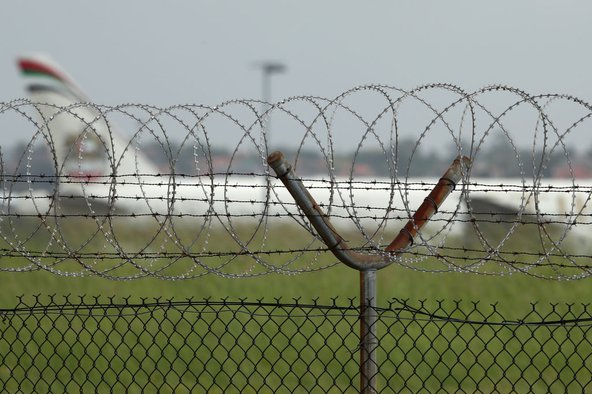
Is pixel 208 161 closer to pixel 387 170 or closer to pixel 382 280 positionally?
pixel 387 170

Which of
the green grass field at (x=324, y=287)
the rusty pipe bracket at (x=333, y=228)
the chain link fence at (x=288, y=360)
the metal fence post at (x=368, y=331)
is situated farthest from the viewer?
the green grass field at (x=324, y=287)

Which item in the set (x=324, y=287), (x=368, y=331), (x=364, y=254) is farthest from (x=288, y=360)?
(x=364, y=254)

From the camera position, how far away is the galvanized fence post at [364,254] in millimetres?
5141

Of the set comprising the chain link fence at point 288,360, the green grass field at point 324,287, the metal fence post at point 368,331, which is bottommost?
the chain link fence at point 288,360

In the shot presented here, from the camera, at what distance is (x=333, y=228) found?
17.4 feet

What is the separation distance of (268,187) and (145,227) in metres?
27.4

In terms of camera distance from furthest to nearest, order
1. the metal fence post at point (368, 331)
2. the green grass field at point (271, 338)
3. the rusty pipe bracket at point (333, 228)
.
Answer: the green grass field at point (271, 338)
the metal fence post at point (368, 331)
the rusty pipe bracket at point (333, 228)

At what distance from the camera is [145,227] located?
Answer: 3219cm

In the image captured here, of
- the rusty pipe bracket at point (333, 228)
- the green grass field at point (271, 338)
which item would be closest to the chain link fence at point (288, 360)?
the green grass field at point (271, 338)

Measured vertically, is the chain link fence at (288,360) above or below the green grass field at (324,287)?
below

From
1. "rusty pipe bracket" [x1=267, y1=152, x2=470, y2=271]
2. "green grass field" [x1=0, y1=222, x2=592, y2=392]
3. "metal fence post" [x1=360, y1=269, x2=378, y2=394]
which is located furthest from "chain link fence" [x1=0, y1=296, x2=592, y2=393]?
"rusty pipe bracket" [x1=267, y1=152, x2=470, y2=271]

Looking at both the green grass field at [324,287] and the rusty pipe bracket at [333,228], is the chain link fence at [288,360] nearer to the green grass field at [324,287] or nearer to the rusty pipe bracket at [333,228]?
the green grass field at [324,287]

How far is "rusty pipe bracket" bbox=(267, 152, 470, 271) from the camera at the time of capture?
5113mm

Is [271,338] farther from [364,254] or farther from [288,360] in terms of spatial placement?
[364,254]
